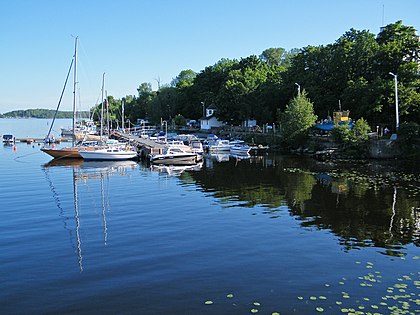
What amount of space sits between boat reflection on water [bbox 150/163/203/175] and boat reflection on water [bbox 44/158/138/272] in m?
3.25

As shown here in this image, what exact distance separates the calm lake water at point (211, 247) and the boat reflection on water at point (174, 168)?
30.9 ft

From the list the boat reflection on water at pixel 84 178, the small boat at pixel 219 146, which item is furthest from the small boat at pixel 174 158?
the small boat at pixel 219 146

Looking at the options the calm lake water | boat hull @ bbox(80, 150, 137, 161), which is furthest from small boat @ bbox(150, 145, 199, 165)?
the calm lake water

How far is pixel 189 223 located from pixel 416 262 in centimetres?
1136

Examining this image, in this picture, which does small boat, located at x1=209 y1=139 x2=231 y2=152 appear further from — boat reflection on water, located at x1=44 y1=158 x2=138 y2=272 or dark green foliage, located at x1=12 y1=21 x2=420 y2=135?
boat reflection on water, located at x1=44 y1=158 x2=138 y2=272

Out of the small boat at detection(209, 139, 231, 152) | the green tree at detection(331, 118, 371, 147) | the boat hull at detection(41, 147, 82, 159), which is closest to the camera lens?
the green tree at detection(331, 118, 371, 147)

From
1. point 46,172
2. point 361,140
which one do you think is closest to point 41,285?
point 46,172

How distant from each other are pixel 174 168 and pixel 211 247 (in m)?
32.3

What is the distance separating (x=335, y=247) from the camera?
18.1m

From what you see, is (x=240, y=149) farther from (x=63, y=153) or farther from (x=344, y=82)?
(x=63, y=153)

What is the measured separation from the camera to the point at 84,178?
40.7m

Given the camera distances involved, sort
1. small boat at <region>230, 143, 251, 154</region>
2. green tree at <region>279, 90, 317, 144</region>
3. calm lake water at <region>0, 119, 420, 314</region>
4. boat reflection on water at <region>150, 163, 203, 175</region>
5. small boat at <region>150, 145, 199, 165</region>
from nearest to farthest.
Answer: calm lake water at <region>0, 119, 420, 314</region> < boat reflection on water at <region>150, 163, 203, 175</region> < small boat at <region>150, 145, 199, 165</region> < green tree at <region>279, 90, 317, 144</region> < small boat at <region>230, 143, 251, 154</region>

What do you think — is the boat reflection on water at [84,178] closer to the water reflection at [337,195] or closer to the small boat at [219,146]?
the water reflection at [337,195]

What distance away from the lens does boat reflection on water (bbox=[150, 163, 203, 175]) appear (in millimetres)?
45812
